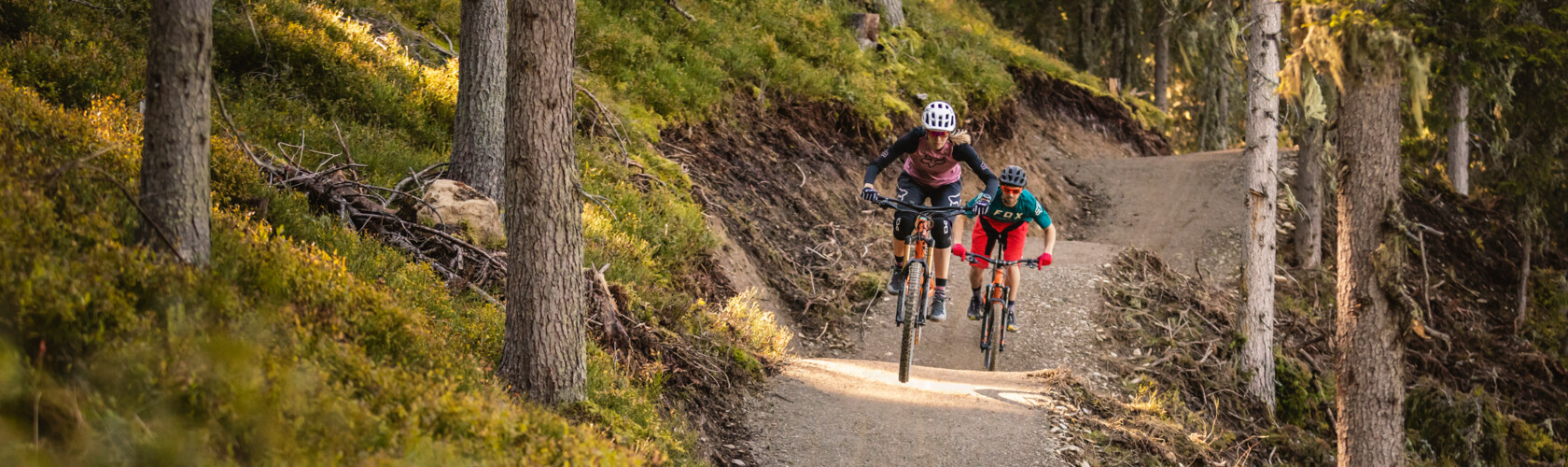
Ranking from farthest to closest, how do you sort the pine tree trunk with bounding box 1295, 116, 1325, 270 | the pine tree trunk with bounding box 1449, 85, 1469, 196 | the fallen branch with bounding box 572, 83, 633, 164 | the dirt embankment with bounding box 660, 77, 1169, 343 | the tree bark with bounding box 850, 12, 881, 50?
1. the pine tree trunk with bounding box 1449, 85, 1469, 196
2. the tree bark with bounding box 850, 12, 881, 50
3. the pine tree trunk with bounding box 1295, 116, 1325, 270
4. the dirt embankment with bounding box 660, 77, 1169, 343
5. the fallen branch with bounding box 572, 83, 633, 164

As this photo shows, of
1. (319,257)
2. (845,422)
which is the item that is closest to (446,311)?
(319,257)

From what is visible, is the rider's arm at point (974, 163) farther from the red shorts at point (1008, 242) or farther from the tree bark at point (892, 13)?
the tree bark at point (892, 13)

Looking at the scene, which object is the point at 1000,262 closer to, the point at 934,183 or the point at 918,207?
the point at 934,183

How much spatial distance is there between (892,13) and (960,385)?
13.7m

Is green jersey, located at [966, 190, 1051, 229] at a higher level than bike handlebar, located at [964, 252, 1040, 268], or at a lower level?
higher

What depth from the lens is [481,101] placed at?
8336 mm

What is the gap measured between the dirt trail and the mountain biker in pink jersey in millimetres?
1019

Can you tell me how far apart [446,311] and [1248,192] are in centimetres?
969

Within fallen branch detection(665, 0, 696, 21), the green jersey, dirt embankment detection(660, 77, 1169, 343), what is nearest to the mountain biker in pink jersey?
the green jersey

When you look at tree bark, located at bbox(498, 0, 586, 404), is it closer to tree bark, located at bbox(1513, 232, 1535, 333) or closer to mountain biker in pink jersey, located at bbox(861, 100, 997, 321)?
mountain biker in pink jersey, located at bbox(861, 100, 997, 321)

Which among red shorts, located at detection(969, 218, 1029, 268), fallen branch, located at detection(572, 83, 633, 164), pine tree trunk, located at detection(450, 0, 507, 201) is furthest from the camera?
fallen branch, located at detection(572, 83, 633, 164)

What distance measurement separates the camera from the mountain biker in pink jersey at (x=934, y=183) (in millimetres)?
8367

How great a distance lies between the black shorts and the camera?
838 cm

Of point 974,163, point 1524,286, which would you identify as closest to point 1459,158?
point 1524,286
